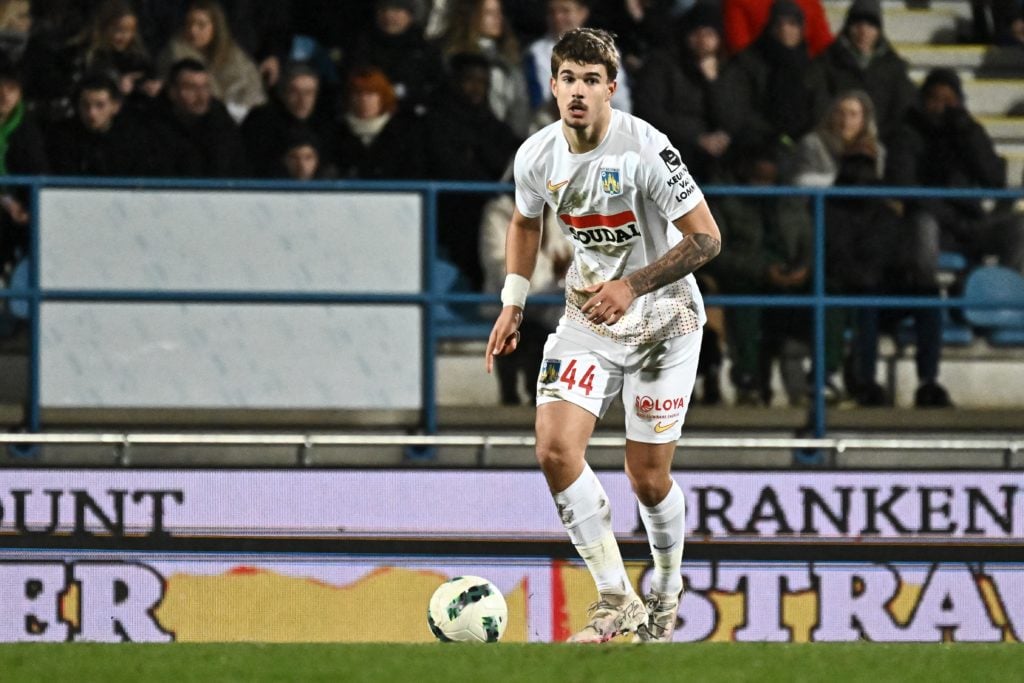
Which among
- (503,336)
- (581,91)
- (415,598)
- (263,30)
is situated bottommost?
(415,598)

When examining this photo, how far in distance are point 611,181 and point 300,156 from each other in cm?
351

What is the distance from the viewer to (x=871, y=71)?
36.0 ft

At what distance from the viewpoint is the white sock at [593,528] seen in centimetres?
637

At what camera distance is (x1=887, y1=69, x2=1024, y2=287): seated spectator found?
9688mm

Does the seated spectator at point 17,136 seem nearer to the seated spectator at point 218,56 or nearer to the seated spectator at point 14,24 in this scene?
the seated spectator at point 218,56

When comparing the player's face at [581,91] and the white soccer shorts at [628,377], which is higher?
the player's face at [581,91]

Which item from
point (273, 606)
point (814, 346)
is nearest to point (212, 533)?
point (273, 606)

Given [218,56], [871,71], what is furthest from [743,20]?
[218,56]

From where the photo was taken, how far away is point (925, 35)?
13.6 metres

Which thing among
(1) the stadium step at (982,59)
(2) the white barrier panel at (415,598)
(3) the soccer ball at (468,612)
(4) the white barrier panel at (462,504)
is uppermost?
(1) the stadium step at (982,59)

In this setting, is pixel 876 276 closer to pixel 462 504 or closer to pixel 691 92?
pixel 691 92

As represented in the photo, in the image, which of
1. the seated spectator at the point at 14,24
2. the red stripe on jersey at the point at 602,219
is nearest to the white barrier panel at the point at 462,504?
the red stripe on jersey at the point at 602,219

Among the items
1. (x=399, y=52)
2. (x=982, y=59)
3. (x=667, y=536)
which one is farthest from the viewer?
(x=982, y=59)

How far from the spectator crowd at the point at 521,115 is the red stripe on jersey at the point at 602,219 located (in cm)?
256
